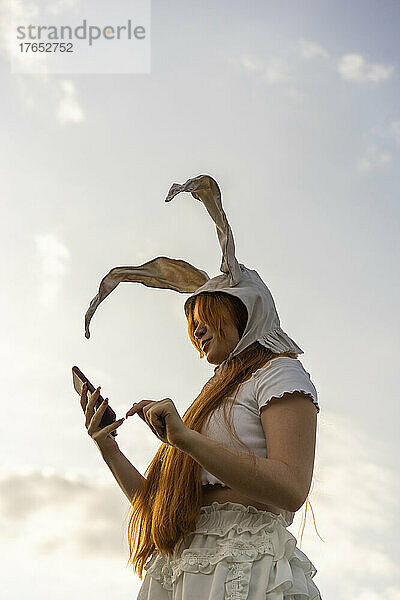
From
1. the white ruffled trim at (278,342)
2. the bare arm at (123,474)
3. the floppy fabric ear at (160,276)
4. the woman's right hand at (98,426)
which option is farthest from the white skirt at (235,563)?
the floppy fabric ear at (160,276)

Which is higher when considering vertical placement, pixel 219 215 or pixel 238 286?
pixel 219 215

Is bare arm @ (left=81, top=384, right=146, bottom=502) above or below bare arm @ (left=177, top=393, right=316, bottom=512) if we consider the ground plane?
above

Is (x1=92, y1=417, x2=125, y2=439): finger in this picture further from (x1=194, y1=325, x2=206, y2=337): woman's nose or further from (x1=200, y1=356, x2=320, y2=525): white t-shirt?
(x1=194, y1=325, x2=206, y2=337): woman's nose

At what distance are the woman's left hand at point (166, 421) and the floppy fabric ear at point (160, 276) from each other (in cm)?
90

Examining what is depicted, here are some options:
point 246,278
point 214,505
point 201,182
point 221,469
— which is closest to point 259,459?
point 221,469

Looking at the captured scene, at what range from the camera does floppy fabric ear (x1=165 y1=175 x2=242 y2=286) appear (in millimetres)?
3191

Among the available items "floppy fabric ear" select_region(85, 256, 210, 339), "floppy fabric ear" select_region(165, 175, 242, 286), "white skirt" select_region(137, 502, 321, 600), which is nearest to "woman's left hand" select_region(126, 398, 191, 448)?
"white skirt" select_region(137, 502, 321, 600)

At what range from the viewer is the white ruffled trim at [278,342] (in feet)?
10.3

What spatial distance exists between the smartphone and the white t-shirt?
336mm

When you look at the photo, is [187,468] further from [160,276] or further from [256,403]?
[160,276]

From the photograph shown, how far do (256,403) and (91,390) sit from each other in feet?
1.92

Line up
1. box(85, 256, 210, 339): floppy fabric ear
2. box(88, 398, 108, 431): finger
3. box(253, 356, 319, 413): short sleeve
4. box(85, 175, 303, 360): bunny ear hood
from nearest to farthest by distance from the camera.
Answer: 1. box(253, 356, 319, 413): short sleeve
2. box(88, 398, 108, 431): finger
3. box(85, 175, 303, 360): bunny ear hood
4. box(85, 256, 210, 339): floppy fabric ear

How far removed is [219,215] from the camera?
3.22 m

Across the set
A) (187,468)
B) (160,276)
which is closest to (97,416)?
(187,468)
